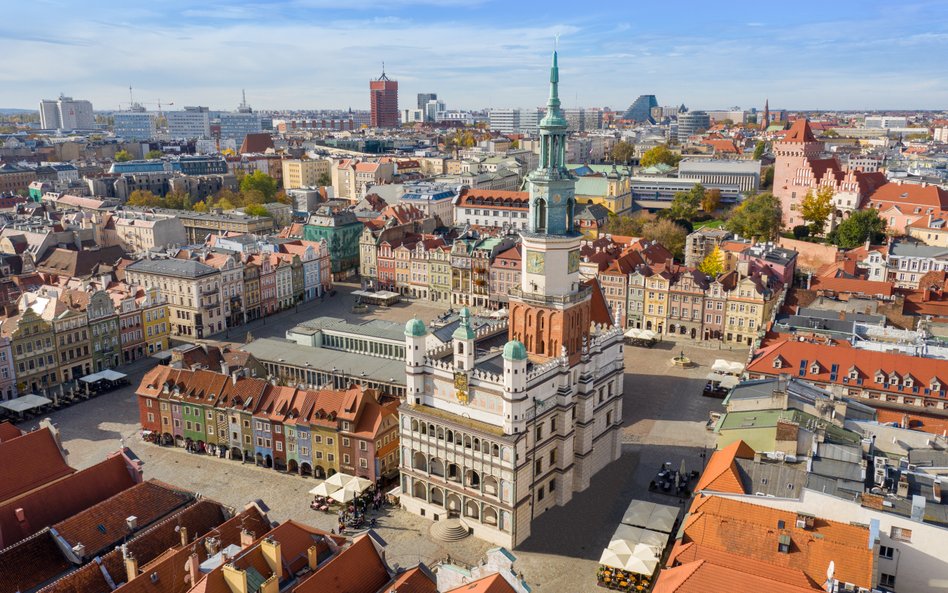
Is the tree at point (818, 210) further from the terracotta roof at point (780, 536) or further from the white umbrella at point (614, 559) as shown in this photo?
the white umbrella at point (614, 559)

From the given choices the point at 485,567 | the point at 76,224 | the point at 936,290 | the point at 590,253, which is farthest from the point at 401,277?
the point at 485,567

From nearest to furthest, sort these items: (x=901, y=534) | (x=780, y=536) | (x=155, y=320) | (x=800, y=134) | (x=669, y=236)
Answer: (x=780, y=536) < (x=901, y=534) < (x=155, y=320) < (x=669, y=236) < (x=800, y=134)

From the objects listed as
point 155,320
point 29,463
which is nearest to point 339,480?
point 29,463

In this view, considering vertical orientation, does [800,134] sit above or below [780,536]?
above

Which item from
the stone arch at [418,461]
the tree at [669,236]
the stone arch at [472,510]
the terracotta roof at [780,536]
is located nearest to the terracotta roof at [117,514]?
the stone arch at [418,461]

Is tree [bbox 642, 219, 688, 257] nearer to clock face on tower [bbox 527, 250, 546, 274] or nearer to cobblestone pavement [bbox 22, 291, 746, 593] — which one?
cobblestone pavement [bbox 22, 291, 746, 593]

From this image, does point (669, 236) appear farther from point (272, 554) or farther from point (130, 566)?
point (130, 566)

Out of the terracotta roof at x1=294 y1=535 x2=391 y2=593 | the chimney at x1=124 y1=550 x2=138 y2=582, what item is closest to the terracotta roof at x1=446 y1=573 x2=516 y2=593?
the terracotta roof at x1=294 y1=535 x2=391 y2=593
